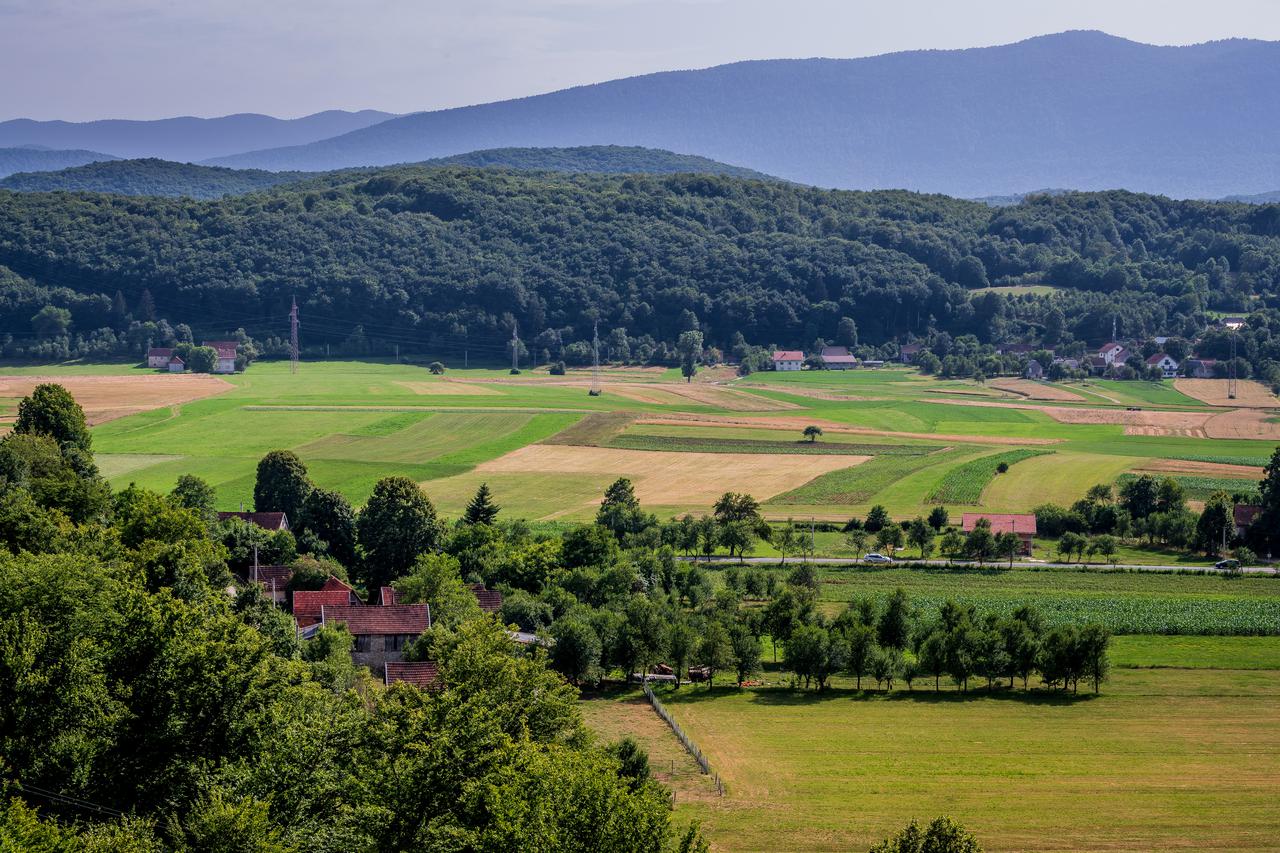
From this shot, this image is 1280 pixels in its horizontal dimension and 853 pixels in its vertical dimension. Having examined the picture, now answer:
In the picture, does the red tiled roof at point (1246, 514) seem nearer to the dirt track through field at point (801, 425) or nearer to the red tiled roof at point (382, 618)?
the dirt track through field at point (801, 425)

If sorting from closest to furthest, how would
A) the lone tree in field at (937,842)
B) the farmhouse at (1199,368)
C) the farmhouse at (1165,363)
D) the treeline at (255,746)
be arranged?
the lone tree in field at (937,842) → the treeline at (255,746) → the farmhouse at (1199,368) → the farmhouse at (1165,363)

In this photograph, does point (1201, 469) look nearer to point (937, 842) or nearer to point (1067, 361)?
point (1067, 361)

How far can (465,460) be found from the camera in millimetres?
87312

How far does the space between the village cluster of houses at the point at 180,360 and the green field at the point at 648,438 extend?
135 inches

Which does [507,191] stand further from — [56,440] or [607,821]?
[607,821]

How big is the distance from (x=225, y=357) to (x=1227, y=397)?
85212 mm

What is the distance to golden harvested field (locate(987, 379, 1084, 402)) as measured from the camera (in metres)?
118

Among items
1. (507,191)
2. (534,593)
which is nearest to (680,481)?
(534,593)

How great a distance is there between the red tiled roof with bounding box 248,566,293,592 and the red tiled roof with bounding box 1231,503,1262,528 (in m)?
42.5

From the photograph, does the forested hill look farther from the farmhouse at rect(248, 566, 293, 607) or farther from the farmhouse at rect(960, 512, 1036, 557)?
the farmhouse at rect(248, 566, 293, 607)

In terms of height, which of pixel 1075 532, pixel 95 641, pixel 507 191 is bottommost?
pixel 1075 532

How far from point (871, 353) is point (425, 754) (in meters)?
131

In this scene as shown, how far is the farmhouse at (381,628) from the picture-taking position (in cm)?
4334

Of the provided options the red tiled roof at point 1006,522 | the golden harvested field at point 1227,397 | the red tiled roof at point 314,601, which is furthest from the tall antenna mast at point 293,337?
the red tiled roof at point 314,601
